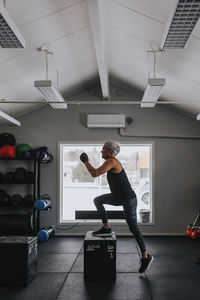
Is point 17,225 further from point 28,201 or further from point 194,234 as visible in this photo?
point 194,234

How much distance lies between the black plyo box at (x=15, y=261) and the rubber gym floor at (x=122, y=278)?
0.09 meters

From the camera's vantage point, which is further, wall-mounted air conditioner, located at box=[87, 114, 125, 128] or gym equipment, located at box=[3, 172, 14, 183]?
wall-mounted air conditioner, located at box=[87, 114, 125, 128]

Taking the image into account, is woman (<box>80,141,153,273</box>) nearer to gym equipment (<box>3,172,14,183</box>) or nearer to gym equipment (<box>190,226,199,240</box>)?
gym equipment (<box>190,226,199,240</box>)

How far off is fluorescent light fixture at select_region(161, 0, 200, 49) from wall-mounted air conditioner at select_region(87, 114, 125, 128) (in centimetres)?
314

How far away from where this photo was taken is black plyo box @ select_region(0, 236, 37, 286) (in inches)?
128

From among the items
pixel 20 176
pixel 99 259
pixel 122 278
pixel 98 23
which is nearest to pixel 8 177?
pixel 20 176

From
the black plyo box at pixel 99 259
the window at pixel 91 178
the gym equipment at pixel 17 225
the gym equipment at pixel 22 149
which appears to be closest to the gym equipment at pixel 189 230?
the window at pixel 91 178

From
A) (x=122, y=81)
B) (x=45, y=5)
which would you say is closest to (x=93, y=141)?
(x=122, y=81)

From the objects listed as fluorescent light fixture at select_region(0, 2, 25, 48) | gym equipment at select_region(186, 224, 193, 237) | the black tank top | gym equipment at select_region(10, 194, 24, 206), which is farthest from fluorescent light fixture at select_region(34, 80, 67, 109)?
gym equipment at select_region(186, 224, 193, 237)

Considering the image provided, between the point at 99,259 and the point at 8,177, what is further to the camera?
the point at 8,177

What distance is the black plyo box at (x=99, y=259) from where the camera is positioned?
3.50 meters

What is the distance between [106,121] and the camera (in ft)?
20.8

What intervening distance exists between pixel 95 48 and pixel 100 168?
153 centimetres

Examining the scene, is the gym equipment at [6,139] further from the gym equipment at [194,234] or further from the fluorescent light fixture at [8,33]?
the gym equipment at [194,234]
